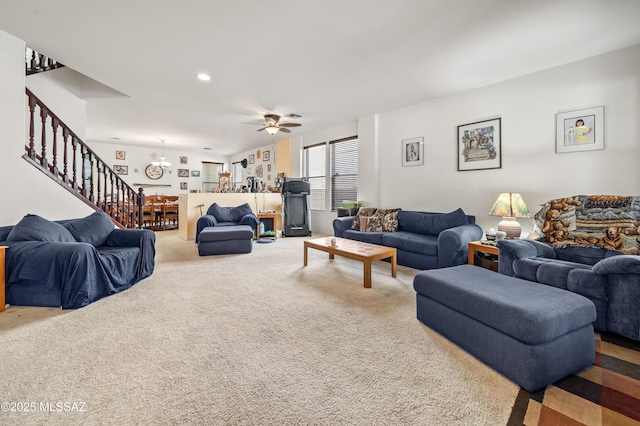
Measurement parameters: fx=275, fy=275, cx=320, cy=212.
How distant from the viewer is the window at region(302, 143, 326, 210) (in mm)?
7031

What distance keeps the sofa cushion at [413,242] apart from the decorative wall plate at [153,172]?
28.7 feet

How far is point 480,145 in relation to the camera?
408 cm

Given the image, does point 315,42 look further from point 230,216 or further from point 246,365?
point 230,216

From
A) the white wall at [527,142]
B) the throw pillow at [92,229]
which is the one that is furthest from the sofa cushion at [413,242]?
the throw pillow at [92,229]

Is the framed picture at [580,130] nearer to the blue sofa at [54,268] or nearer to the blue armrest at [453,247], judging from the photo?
the blue armrest at [453,247]

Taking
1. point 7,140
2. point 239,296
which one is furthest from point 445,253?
point 7,140

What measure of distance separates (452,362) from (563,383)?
21.8 inches

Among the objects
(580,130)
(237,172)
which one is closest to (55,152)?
(580,130)

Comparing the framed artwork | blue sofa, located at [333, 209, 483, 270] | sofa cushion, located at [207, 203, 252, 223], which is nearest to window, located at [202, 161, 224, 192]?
the framed artwork

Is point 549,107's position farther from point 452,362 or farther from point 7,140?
point 7,140

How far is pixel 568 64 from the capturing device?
327cm

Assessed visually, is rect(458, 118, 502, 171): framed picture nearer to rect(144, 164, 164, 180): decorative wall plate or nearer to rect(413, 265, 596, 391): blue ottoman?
rect(413, 265, 596, 391): blue ottoman

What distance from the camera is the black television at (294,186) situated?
21.3 feet

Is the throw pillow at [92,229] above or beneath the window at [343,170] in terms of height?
beneath
